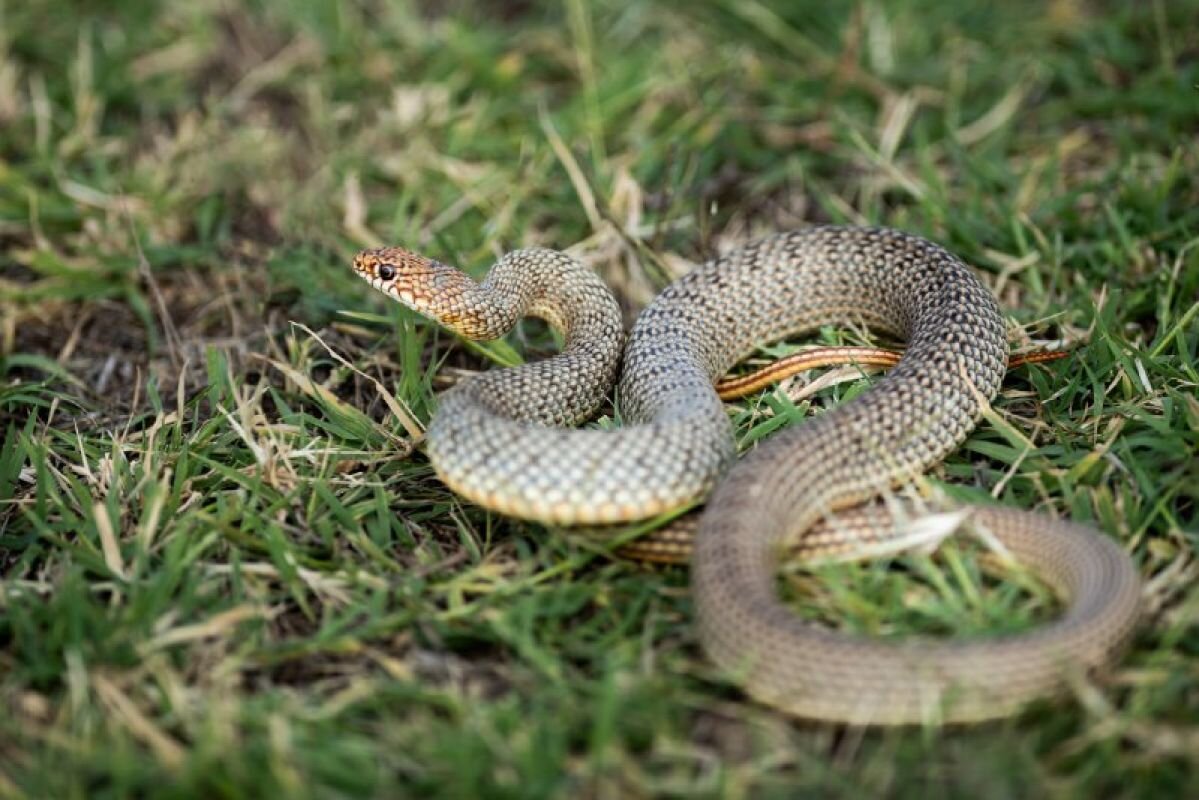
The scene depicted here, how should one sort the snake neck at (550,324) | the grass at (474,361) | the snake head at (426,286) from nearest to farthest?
1. the grass at (474,361)
2. the snake neck at (550,324)
3. the snake head at (426,286)

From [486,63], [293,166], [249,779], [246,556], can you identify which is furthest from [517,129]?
[249,779]

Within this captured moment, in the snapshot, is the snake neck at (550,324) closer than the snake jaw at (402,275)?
Yes

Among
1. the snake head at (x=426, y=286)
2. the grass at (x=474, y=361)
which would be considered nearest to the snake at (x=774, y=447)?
the snake head at (x=426, y=286)

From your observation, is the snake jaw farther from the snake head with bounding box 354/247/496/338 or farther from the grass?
the grass

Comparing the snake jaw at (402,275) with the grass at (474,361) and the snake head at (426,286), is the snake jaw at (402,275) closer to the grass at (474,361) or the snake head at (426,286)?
the snake head at (426,286)

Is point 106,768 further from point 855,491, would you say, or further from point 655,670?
point 855,491

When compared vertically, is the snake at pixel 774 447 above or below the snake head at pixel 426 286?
below
